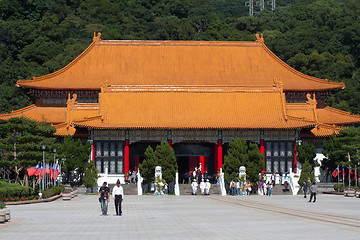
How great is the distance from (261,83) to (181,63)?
922 cm

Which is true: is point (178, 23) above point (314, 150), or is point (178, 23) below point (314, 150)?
above

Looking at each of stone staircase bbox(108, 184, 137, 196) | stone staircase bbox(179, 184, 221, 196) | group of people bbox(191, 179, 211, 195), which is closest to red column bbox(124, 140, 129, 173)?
stone staircase bbox(108, 184, 137, 196)

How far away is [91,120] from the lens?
6762 cm

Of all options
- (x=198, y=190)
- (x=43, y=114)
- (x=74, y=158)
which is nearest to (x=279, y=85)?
(x=198, y=190)

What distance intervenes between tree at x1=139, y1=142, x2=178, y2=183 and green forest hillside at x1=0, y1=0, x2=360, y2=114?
132 feet

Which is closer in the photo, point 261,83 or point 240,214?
point 240,214

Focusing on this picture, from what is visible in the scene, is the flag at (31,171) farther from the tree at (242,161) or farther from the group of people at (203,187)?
the tree at (242,161)

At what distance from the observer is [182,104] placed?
7100cm

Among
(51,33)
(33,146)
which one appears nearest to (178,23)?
(51,33)

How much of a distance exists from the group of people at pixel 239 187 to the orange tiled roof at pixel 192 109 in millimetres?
9042

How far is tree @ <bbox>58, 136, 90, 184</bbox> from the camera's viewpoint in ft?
209

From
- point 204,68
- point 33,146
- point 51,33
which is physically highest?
point 51,33

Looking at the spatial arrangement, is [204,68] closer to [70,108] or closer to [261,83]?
[261,83]

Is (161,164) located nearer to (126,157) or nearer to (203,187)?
(203,187)
